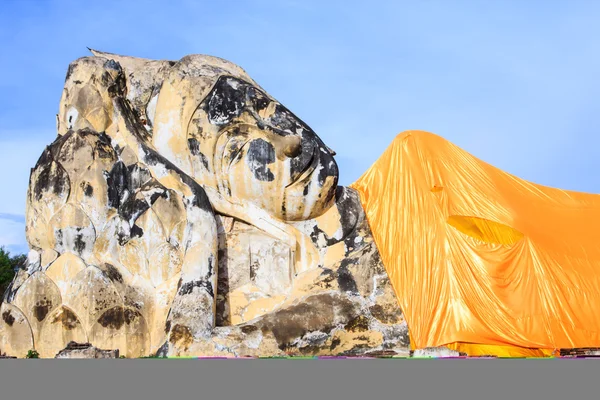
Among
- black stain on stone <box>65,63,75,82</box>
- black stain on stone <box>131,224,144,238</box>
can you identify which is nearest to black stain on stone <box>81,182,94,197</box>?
black stain on stone <box>131,224,144,238</box>

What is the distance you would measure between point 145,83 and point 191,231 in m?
1.95

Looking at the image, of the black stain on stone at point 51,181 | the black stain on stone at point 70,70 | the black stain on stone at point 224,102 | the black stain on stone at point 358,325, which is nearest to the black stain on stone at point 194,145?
the black stain on stone at point 224,102

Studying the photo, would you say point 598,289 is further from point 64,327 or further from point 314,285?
point 64,327

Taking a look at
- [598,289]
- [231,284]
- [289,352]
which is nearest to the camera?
[289,352]

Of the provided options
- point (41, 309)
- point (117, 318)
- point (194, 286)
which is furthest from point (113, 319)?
point (194, 286)

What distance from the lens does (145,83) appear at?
8758 mm

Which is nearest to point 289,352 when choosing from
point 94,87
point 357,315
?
point 357,315

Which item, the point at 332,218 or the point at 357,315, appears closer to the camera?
the point at 357,315

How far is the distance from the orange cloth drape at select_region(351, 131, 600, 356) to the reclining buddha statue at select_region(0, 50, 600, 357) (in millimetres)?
16

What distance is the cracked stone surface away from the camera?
7562mm

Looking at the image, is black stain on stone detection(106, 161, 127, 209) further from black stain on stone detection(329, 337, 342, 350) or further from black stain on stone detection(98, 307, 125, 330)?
black stain on stone detection(329, 337, 342, 350)

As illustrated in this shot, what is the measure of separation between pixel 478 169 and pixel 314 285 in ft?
7.75

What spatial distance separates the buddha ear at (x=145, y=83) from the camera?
863 cm

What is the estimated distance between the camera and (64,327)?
7.56m
